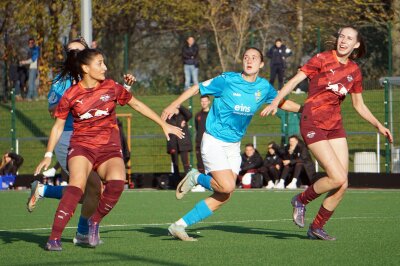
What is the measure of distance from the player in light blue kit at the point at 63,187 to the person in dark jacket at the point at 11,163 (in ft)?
44.1

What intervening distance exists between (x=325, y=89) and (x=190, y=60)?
843 inches

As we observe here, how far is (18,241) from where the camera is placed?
35.2 feet

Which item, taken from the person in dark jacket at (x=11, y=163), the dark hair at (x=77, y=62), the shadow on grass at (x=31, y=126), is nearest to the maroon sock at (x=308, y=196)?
the dark hair at (x=77, y=62)

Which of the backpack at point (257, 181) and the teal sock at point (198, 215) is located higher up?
the teal sock at point (198, 215)

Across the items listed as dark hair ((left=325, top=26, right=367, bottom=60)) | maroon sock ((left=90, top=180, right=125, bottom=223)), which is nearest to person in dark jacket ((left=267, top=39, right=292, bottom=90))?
dark hair ((left=325, top=26, right=367, bottom=60))

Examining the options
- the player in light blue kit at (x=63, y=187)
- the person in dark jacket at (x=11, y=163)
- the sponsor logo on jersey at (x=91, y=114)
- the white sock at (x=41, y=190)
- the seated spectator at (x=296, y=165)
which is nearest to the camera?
the sponsor logo on jersey at (x=91, y=114)

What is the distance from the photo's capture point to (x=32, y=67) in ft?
110

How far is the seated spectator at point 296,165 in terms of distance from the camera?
2181 cm

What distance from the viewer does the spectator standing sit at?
32875mm

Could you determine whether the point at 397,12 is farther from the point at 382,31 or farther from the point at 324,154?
the point at 324,154

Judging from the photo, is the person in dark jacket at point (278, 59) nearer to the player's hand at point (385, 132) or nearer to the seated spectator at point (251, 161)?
the seated spectator at point (251, 161)

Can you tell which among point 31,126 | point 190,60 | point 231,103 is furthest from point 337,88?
point 190,60

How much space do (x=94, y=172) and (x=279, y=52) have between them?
20.9 metres

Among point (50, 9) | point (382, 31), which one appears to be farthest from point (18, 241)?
point (50, 9)
